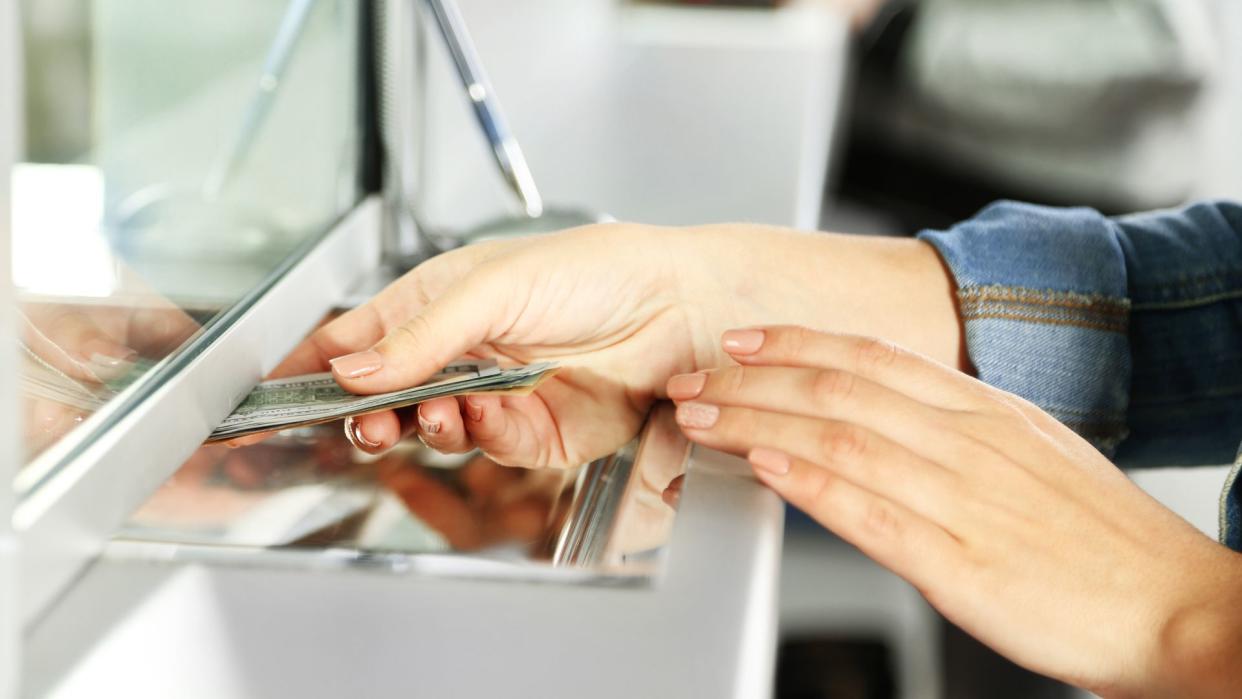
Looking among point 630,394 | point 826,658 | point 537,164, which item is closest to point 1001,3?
point 826,658

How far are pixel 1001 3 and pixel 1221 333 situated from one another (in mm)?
2161

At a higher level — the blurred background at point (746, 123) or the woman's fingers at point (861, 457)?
the blurred background at point (746, 123)

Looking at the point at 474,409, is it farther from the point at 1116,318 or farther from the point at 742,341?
the point at 1116,318

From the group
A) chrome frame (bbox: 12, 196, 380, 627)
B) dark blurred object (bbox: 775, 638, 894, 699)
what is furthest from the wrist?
dark blurred object (bbox: 775, 638, 894, 699)

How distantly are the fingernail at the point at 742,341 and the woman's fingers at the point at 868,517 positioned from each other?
0.07m

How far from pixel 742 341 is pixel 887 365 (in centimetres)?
7

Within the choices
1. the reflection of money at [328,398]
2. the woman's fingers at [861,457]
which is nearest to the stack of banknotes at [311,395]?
the reflection of money at [328,398]

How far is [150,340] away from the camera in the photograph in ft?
1.81

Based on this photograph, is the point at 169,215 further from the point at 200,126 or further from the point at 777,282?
the point at 777,282

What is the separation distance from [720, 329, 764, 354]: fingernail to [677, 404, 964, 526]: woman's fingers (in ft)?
0.14

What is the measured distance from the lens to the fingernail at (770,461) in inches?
21.3

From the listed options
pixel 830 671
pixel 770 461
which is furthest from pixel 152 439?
pixel 830 671

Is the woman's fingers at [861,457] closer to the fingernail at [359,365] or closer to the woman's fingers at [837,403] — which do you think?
the woman's fingers at [837,403]

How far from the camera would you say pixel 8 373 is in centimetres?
34
